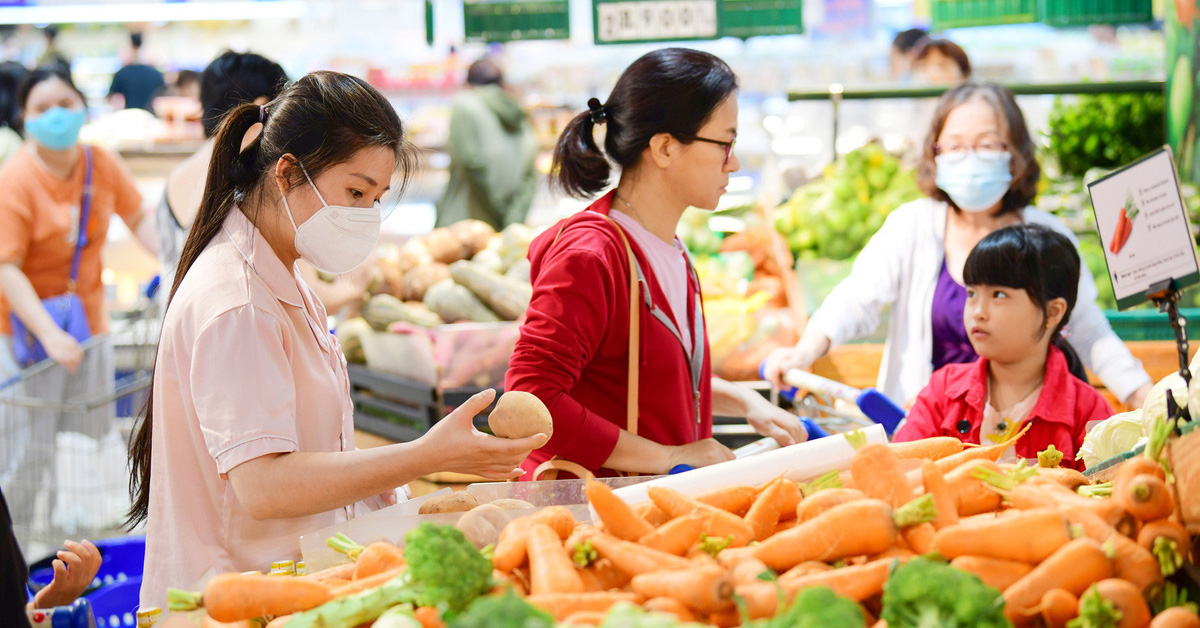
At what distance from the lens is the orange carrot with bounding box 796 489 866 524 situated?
1.37 metres

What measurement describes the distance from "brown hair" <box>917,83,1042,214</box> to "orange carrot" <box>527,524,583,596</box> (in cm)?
→ 213

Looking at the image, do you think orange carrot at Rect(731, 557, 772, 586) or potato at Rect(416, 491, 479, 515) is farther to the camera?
potato at Rect(416, 491, 479, 515)

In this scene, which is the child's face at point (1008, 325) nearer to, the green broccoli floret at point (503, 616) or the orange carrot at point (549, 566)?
the orange carrot at point (549, 566)

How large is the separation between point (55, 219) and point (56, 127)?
39 cm

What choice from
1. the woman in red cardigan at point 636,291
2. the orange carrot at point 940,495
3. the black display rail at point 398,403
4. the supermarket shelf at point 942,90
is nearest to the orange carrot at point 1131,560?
the orange carrot at point 940,495

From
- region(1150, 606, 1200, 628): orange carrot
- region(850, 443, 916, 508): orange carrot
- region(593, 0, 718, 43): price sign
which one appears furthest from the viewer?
region(593, 0, 718, 43): price sign

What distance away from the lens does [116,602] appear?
248 cm

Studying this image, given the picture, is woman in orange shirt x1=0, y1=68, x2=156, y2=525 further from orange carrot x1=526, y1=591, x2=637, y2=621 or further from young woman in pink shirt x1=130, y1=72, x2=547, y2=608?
orange carrot x1=526, y1=591, x2=637, y2=621

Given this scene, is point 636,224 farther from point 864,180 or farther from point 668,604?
point 864,180

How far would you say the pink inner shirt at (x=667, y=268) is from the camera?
2188 millimetres

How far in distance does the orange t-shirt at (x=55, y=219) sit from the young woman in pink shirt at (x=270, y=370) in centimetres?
285

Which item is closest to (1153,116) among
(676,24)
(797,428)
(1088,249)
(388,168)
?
(1088,249)

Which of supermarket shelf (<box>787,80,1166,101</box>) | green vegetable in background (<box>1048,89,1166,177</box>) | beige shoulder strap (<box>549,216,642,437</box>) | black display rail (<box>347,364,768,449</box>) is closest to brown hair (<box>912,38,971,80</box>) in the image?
green vegetable in background (<box>1048,89,1166,177</box>)

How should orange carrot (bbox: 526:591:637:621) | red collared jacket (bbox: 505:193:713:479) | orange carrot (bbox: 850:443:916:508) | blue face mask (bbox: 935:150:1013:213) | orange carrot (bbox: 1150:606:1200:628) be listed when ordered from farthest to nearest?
blue face mask (bbox: 935:150:1013:213) → red collared jacket (bbox: 505:193:713:479) → orange carrot (bbox: 850:443:916:508) → orange carrot (bbox: 526:591:637:621) → orange carrot (bbox: 1150:606:1200:628)
